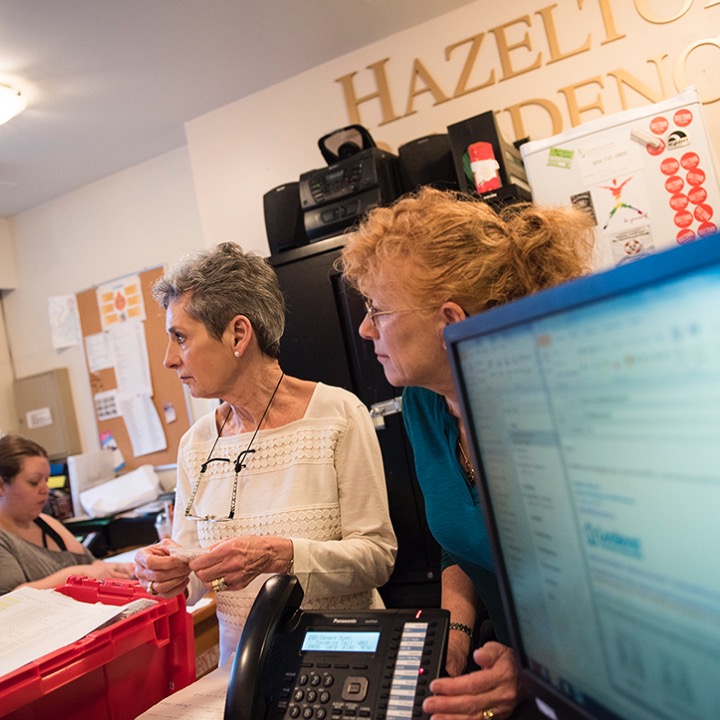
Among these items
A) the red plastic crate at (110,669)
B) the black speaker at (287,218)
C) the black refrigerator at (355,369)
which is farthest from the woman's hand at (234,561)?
the black speaker at (287,218)

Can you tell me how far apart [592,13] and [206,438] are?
231 cm

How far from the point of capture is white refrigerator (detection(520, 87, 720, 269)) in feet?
7.40

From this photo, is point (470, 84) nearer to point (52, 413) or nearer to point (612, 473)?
point (612, 473)

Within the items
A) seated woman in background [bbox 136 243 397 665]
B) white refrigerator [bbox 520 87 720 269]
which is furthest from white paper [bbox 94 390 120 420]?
white refrigerator [bbox 520 87 720 269]

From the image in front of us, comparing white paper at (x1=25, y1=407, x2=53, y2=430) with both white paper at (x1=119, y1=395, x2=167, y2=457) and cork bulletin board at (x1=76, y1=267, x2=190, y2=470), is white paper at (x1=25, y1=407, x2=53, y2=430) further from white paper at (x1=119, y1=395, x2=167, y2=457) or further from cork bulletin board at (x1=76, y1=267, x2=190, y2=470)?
white paper at (x1=119, y1=395, x2=167, y2=457)

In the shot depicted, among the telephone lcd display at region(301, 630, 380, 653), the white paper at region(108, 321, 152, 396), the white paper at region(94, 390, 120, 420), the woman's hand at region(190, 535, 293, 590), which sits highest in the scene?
the white paper at region(108, 321, 152, 396)

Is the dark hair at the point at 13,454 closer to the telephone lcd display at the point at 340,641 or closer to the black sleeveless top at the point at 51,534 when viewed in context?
the black sleeveless top at the point at 51,534

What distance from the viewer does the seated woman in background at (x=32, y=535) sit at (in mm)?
2225

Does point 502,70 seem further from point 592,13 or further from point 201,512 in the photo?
point 201,512

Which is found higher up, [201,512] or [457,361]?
[457,361]

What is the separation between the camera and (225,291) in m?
1.49

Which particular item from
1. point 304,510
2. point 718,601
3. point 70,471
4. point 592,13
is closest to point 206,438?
point 304,510

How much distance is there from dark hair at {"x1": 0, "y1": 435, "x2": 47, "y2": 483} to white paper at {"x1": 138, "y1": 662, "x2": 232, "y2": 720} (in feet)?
5.87

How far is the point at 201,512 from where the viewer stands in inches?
57.0
